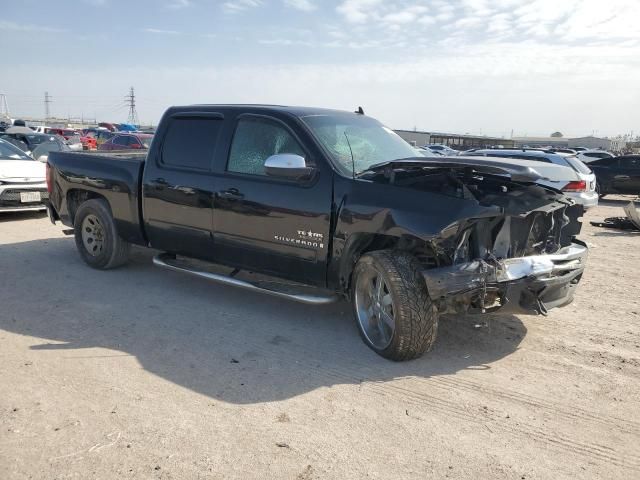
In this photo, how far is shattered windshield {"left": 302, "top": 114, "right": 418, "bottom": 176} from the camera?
4605 millimetres

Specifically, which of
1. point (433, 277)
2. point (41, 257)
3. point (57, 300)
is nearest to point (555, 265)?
point (433, 277)

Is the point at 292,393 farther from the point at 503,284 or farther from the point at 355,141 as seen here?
the point at 355,141

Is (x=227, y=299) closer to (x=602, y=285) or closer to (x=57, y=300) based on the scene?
(x=57, y=300)

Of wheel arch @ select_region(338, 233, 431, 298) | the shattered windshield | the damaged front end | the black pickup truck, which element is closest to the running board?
the black pickup truck

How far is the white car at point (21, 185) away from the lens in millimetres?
9594

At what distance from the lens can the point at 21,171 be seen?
996cm

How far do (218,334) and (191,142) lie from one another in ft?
6.66

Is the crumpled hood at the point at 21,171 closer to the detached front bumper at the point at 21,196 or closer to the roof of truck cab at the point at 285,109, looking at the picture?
the detached front bumper at the point at 21,196

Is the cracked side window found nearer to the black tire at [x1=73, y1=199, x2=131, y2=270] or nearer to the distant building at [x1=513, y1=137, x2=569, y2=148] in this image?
the black tire at [x1=73, y1=199, x2=131, y2=270]

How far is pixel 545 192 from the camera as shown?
4.17 meters

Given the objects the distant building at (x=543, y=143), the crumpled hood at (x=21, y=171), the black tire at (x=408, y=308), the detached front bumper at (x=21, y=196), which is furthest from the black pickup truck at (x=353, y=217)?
the distant building at (x=543, y=143)

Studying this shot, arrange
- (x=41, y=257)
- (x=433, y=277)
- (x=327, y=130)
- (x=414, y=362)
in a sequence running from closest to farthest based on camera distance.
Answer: (x=433, y=277) → (x=414, y=362) → (x=327, y=130) → (x=41, y=257)

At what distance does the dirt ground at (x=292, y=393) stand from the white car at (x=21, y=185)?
4.70m

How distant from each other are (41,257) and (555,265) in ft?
20.3
